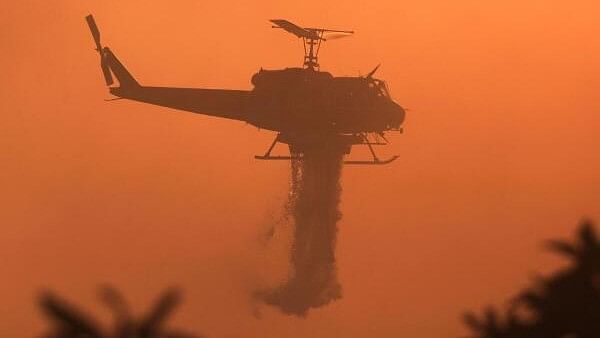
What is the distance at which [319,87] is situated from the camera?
7675cm

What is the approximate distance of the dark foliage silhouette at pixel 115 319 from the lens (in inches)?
361

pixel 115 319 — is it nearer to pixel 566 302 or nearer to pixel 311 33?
pixel 566 302

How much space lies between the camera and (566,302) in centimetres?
1116

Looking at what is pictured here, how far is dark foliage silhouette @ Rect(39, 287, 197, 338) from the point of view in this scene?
9164mm

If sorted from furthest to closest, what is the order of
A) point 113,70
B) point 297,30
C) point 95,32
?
point 95,32 → point 113,70 → point 297,30

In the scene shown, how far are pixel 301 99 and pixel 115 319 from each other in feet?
225

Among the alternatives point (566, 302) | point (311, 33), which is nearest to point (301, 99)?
point (311, 33)

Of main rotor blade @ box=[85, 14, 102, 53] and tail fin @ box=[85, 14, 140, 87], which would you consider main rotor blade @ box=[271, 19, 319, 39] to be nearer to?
tail fin @ box=[85, 14, 140, 87]

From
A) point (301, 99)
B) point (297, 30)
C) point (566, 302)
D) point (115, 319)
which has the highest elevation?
point (115, 319)

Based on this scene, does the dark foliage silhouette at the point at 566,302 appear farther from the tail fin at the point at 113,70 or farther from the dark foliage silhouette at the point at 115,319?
the tail fin at the point at 113,70

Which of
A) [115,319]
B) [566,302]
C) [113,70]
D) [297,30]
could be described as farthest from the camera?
[113,70]

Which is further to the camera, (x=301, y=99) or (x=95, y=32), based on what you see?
(x=95, y=32)

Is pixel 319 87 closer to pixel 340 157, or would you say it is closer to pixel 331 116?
pixel 331 116

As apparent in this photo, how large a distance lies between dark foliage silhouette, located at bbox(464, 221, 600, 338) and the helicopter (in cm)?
6271
